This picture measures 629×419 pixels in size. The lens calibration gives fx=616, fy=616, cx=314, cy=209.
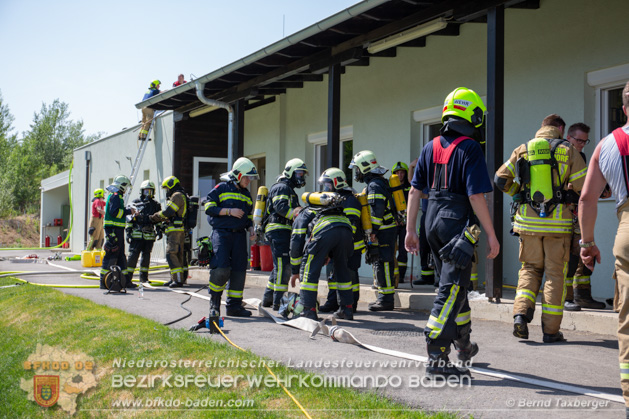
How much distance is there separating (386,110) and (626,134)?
9.41 metres

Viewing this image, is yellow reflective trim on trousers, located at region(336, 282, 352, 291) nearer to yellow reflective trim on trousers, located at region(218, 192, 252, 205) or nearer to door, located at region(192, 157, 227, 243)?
yellow reflective trim on trousers, located at region(218, 192, 252, 205)

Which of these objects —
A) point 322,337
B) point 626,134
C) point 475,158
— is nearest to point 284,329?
point 322,337

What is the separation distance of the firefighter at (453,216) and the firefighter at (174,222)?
319 inches

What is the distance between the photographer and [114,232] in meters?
12.0

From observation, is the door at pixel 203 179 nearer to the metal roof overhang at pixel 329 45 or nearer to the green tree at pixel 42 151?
the metal roof overhang at pixel 329 45

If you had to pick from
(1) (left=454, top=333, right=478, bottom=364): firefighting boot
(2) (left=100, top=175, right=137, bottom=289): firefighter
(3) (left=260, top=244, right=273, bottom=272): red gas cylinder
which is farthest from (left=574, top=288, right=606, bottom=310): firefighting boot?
(2) (left=100, top=175, right=137, bottom=289): firefighter

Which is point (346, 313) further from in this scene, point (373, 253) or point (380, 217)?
point (380, 217)

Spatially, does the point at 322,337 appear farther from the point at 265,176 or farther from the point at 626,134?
the point at 265,176

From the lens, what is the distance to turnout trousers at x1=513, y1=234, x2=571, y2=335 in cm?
625

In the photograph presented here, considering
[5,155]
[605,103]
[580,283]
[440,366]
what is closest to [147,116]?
[605,103]

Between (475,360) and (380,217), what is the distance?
3381 mm

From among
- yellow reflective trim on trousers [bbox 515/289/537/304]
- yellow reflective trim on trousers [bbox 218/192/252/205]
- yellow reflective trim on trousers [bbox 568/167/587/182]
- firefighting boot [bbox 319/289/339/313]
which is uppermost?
yellow reflective trim on trousers [bbox 568/167/587/182]

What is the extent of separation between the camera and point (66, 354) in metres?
7.02

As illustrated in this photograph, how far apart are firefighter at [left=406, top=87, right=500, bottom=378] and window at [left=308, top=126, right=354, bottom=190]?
8.78m
